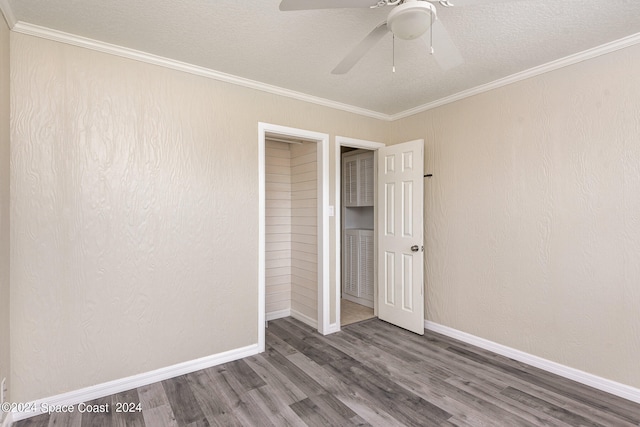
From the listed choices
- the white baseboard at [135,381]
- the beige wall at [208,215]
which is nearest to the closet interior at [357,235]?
the beige wall at [208,215]

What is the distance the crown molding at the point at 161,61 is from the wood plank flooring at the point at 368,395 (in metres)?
2.51

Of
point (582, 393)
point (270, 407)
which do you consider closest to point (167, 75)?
point (270, 407)

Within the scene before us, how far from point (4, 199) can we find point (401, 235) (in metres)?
3.29

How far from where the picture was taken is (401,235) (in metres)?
3.53

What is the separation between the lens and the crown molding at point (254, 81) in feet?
6.80

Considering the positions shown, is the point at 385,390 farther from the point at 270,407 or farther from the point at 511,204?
the point at 511,204

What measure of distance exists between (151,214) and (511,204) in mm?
3068

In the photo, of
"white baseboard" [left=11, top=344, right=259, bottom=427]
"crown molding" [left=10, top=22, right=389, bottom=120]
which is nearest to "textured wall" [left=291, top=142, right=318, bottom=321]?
"crown molding" [left=10, top=22, right=389, bottom=120]

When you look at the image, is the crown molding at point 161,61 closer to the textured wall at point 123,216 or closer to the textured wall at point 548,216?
the textured wall at point 123,216

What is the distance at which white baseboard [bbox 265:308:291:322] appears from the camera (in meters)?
3.90

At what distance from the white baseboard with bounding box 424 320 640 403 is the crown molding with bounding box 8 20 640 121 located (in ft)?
7.85

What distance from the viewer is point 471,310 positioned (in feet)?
10.2

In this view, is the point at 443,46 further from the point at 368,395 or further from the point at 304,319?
the point at 304,319

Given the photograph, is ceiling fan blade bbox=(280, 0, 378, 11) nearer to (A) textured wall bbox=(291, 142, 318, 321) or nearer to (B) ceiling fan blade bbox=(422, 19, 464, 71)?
(B) ceiling fan blade bbox=(422, 19, 464, 71)
